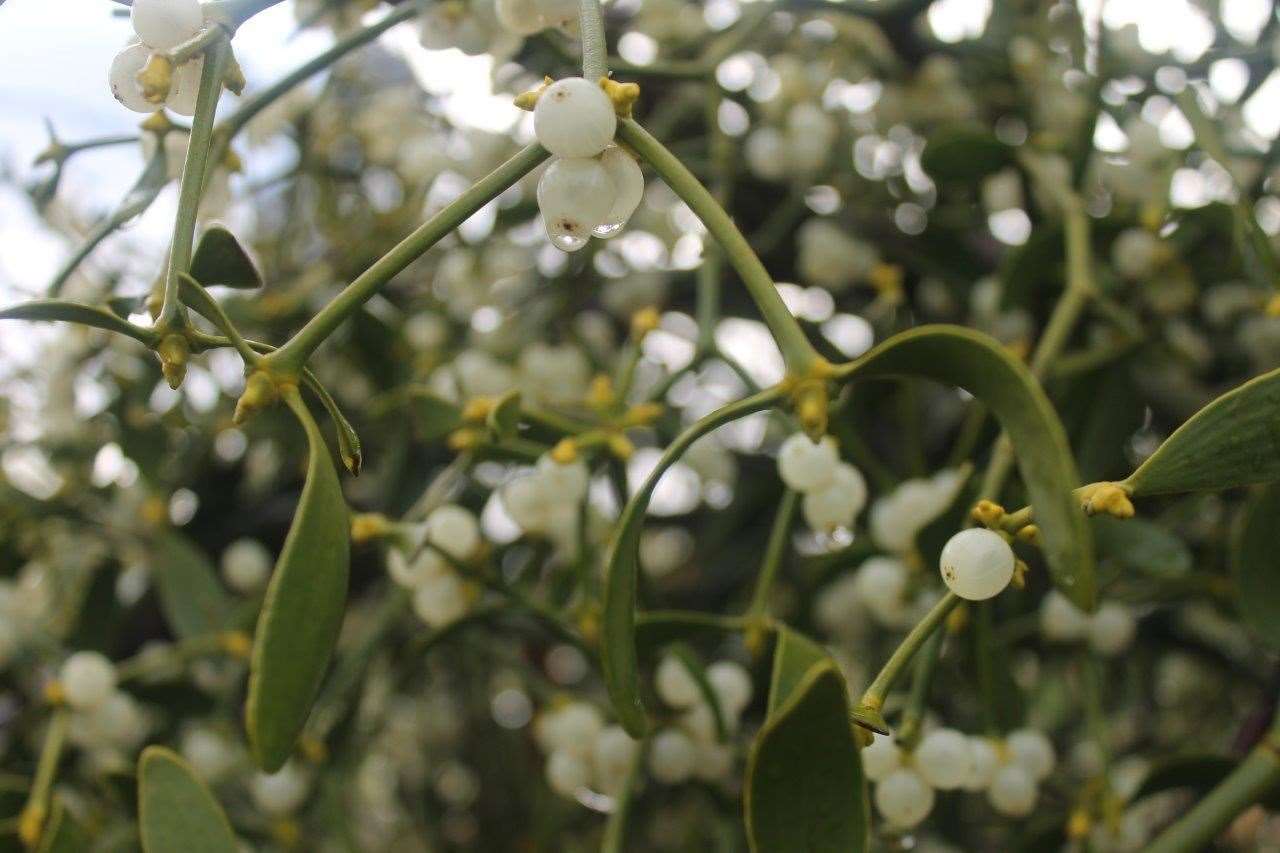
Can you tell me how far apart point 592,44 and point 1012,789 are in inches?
15.3

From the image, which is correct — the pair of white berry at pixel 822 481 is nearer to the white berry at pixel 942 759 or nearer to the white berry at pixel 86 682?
the white berry at pixel 942 759

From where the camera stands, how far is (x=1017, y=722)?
1.94 feet

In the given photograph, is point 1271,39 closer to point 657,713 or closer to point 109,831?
point 657,713

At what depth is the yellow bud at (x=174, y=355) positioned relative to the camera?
1.19 ft

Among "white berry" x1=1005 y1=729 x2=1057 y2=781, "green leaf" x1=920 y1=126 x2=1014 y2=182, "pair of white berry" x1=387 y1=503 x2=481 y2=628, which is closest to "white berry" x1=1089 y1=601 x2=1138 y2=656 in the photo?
"white berry" x1=1005 y1=729 x2=1057 y2=781

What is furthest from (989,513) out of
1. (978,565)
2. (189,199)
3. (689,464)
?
(689,464)

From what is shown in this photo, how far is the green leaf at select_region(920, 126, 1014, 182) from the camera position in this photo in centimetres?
66

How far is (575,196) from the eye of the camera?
0.38 m

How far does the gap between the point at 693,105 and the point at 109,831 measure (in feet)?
1.92

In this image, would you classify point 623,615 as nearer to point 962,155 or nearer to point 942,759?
point 942,759

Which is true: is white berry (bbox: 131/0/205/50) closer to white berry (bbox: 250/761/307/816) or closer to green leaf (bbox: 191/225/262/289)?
green leaf (bbox: 191/225/262/289)

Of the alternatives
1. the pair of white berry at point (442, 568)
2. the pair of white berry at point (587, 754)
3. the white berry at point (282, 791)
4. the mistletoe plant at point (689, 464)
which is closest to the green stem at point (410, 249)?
the mistletoe plant at point (689, 464)

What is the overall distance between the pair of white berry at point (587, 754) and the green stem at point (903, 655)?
11.5 inches

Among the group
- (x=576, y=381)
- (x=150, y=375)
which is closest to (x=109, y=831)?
(x=150, y=375)
